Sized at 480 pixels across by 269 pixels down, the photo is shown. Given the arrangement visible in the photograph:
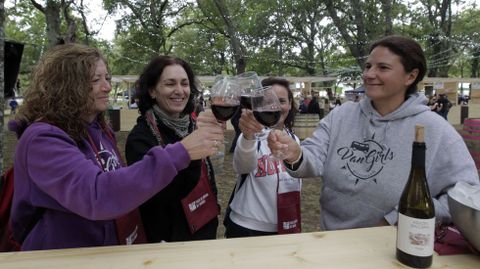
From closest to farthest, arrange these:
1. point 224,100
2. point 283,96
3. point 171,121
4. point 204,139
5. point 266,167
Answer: point 204,139 < point 224,100 < point 171,121 < point 266,167 < point 283,96

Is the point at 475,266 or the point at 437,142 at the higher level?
the point at 437,142

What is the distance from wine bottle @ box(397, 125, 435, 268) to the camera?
99 centimetres

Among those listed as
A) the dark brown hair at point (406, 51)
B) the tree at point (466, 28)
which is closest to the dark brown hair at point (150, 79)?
the dark brown hair at point (406, 51)

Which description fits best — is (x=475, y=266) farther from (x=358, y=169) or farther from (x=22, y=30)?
(x=22, y=30)

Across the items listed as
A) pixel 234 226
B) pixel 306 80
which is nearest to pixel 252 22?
pixel 306 80

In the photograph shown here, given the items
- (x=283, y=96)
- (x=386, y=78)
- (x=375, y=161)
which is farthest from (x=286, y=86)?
(x=375, y=161)

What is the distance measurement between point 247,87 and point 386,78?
2.20 feet

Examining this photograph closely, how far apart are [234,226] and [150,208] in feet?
1.76

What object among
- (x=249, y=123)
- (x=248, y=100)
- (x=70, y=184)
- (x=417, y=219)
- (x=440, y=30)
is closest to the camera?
(x=417, y=219)

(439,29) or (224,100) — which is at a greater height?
(439,29)

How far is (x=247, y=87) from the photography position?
1.47 meters

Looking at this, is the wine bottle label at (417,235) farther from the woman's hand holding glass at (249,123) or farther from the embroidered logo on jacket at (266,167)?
the embroidered logo on jacket at (266,167)

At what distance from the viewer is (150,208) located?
1.84 metres

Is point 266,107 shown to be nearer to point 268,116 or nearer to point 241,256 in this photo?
point 268,116
